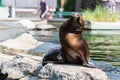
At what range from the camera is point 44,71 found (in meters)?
5.63

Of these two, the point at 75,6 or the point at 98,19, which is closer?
the point at 98,19

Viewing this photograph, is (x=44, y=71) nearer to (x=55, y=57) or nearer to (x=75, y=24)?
(x=55, y=57)

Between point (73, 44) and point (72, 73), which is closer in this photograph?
point (72, 73)

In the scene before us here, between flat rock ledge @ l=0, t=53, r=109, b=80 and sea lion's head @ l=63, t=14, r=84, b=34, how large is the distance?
47 centimetres

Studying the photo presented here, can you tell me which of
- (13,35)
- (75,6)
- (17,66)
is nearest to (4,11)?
(75,6)

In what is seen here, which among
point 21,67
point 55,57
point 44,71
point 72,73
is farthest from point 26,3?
point 72,73

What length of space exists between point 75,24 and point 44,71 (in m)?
0.74

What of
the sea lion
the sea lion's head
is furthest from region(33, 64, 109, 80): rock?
the sea lion's head

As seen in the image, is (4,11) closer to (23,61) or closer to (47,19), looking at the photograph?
(47,19)

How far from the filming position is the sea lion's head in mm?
5469

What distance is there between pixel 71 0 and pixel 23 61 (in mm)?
27217

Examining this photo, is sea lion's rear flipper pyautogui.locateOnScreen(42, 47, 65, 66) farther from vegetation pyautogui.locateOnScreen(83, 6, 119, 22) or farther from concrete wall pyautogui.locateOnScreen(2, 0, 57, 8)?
concrete wall pyautogui.locateOnScreen(2, 0, 57, 8)

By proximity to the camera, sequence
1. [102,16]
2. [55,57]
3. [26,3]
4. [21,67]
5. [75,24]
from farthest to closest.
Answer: [26,3], [102,16], [21,67], [55,57], [75,24]

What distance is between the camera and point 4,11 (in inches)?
980
